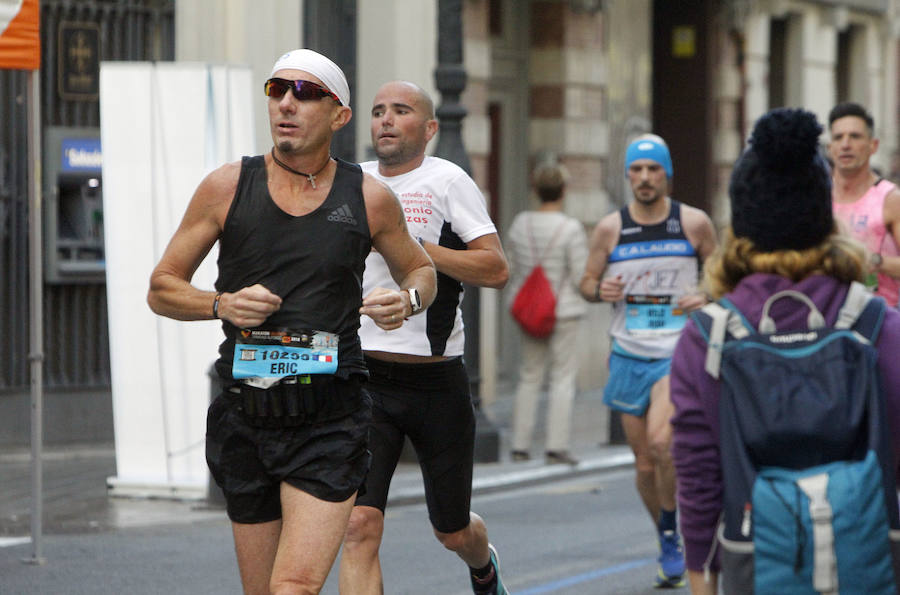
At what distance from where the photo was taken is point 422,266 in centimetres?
511

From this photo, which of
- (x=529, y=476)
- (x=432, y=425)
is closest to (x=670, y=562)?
(x=432, y=425)

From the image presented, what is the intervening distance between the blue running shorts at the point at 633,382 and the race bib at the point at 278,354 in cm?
347

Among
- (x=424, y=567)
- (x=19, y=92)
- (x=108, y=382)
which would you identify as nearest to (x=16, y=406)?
(x=108, y=382)

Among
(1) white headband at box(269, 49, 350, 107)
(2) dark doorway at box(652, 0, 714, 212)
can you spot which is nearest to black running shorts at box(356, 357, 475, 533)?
(1) white headband at box(269, 49, 350, 107)

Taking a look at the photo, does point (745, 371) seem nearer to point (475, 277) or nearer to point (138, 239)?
point (475, 277)

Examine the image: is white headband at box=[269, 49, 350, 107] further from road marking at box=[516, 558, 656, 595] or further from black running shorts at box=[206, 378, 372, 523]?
road marking at box=[516, 558, 656, 595]

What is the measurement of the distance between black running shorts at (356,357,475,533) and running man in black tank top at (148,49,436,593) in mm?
1137

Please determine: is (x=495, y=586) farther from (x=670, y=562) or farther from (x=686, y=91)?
(x=686, y=91)

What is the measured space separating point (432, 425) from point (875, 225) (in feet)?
7.84

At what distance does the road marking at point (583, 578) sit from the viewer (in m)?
7.66

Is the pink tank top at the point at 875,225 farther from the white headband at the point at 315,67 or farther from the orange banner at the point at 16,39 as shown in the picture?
the orange banner at the point at 16,39

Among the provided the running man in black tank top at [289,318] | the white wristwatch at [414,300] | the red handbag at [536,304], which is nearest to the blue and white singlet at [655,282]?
the white wristwatch at [414,300]

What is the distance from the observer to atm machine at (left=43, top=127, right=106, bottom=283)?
40.8 feet

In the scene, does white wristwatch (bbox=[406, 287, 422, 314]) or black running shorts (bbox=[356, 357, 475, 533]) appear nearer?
white wristwatch (bbox=[406, 287, 422, 314])
